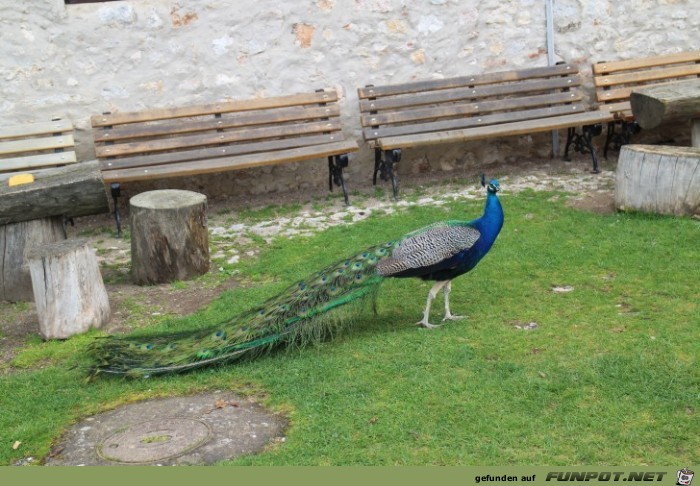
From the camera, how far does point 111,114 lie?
28.3ft

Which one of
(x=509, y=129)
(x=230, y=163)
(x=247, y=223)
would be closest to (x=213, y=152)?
(x=230, y=163)

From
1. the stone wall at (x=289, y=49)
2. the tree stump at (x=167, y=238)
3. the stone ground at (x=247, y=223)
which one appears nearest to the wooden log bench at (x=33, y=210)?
the stone ground at (x=247, y=223)

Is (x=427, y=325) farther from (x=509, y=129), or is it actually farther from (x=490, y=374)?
(x=509, y=129)

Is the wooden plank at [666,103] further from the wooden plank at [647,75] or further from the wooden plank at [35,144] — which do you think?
the wooden plank at [35,144]

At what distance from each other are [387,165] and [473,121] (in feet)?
3.59

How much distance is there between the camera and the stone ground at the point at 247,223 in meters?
6.53

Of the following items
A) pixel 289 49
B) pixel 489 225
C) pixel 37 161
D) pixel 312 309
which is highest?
pixel 289 49

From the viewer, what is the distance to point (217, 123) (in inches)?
347

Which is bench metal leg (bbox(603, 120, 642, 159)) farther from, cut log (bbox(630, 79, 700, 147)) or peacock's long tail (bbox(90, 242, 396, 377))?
peacock's long tail (bbox(90, 242, 396, 377))

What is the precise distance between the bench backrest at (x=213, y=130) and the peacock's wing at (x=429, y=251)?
11.5 feet

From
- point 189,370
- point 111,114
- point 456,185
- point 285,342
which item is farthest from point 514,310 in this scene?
point 111,114

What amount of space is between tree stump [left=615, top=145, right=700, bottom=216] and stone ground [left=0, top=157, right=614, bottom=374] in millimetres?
441

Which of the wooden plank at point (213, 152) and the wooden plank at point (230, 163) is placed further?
the wooden plank at point (213, 152)

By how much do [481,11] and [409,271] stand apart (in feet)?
16.3
